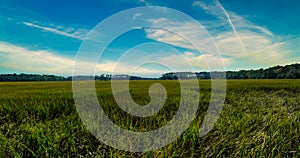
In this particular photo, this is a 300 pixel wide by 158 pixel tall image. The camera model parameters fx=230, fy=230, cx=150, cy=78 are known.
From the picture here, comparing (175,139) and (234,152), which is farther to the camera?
(175,139)

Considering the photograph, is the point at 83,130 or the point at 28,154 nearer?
the point at 28,154

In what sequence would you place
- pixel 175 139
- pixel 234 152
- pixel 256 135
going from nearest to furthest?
1. pixel 234 152
2. pixel 175 139
3. pixel 256 135

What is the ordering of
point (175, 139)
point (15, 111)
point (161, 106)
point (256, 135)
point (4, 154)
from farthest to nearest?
point (161, 106)
point (15, 111)
point (256, 135)
point (175, 139)
point (4, 154)

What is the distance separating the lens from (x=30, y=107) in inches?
200

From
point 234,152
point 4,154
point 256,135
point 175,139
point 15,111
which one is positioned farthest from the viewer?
point 15,111

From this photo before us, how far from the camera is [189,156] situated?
2.60 meters

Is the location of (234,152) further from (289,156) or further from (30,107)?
(30,107)

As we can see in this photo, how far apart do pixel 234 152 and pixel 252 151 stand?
7.8 inches

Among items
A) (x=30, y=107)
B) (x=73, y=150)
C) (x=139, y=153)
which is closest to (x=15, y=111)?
(x=30, y=107)

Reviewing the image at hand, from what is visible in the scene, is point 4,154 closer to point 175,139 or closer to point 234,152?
point 175,139

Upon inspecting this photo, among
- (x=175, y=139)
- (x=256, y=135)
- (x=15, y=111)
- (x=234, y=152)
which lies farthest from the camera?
(x=15, y=111)

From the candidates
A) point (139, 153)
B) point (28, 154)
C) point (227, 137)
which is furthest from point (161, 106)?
point (28, 154)

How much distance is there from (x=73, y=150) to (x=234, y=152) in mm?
1875

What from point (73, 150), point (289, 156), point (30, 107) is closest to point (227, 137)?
point (289, 156)
